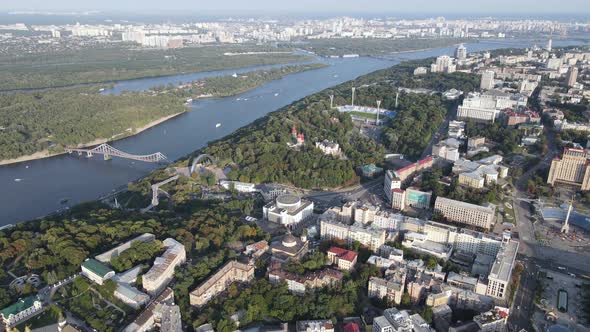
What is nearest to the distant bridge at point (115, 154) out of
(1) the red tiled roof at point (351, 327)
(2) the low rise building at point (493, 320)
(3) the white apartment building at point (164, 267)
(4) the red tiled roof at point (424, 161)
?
(3) the white apartment building at point (164, 267)

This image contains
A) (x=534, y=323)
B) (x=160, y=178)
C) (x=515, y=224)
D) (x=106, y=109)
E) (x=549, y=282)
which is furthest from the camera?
(x=106, y=109)

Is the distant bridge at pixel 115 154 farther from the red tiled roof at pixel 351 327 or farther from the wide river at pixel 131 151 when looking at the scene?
the red tiled roof at pixel 351 327

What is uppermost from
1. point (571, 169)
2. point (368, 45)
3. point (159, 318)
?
point (368, 45)

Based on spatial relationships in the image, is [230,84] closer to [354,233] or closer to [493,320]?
[354,233]

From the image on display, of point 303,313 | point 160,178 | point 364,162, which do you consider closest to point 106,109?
point 160,178

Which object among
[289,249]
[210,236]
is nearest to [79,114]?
[210,236]

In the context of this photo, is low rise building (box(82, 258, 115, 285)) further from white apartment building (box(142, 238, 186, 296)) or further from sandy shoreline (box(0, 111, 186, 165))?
sandy shoreline (box(0, 111, 186, 165))

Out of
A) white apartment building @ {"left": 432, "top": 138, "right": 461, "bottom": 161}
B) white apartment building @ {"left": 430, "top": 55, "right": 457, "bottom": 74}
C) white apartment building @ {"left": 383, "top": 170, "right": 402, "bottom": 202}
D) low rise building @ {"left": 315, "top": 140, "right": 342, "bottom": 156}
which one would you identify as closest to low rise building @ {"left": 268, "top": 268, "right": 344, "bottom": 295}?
white apartment building @ {"left": 383, "top": 170, "right": 402, "bottom": 202}

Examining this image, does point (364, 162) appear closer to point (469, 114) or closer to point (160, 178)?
point (160, 178)
